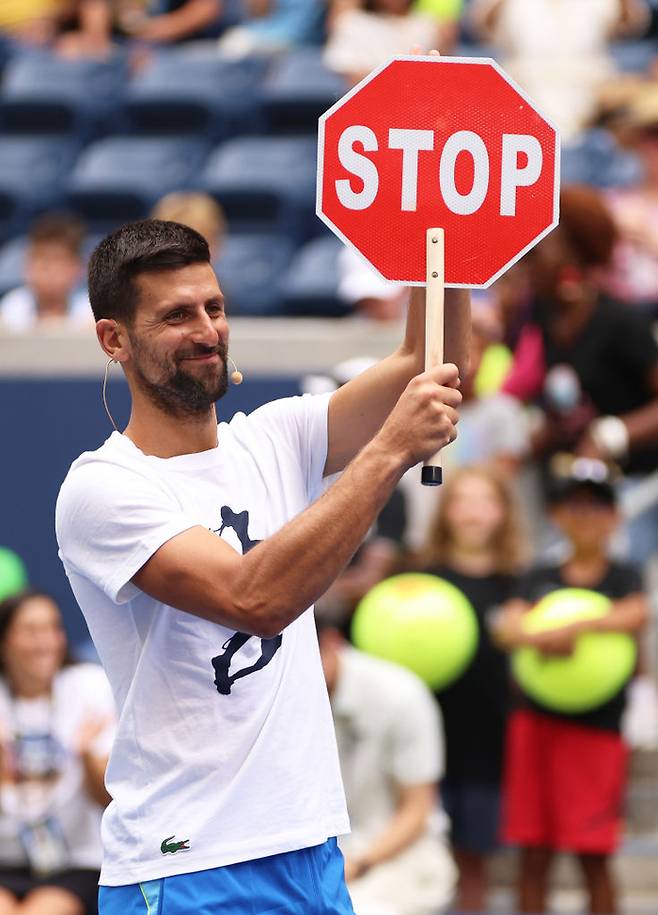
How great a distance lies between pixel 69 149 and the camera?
10438 millimetres

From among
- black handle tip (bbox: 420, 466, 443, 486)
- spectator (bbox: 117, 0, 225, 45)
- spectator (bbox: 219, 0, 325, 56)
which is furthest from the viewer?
spectator (bbox: 117, 0, 225, 45)

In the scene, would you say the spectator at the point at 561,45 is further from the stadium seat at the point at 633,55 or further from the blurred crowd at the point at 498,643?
the blurred crowd at the point at 498,643

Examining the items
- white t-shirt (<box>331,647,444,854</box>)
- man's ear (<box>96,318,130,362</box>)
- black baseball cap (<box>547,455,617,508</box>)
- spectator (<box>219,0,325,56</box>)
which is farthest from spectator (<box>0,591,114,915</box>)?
spectator (<box>219,0,325,56</box>)

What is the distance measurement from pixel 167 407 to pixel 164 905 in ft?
2.64

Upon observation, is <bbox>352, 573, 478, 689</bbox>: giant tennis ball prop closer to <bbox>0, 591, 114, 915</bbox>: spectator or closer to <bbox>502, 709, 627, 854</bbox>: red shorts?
<bbox>502, 709, 627, 854</bbox>: red shorts

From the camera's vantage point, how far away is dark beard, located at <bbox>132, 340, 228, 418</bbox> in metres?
3.02

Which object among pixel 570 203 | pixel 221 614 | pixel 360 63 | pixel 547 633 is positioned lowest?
pixel 547 633

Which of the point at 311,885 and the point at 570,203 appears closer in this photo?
the point at 311,885

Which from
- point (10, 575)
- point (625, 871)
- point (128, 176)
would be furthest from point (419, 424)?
point (128, 176)

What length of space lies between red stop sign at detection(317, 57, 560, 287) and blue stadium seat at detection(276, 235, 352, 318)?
520 centimetres

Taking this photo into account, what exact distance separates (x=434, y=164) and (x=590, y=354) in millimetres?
3103

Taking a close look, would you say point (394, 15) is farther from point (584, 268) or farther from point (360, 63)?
point (584, 268)

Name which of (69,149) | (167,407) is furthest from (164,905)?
(69,149)

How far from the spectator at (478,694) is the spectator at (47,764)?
1136 millimetres
